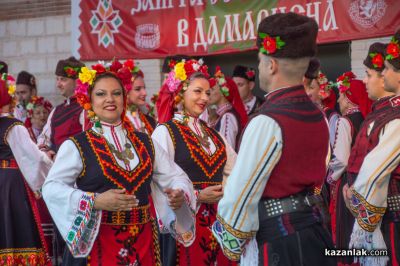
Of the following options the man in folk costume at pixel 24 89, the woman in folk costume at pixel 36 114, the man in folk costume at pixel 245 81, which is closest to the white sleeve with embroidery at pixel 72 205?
the man in folk costume at pixel 245 81

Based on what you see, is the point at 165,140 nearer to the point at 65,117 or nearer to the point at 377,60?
the point at 377,60

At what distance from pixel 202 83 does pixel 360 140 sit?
48.9 inches

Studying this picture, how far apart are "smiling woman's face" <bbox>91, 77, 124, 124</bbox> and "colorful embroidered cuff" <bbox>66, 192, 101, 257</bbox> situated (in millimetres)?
567

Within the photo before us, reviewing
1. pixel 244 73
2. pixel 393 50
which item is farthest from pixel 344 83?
pixel 393 50

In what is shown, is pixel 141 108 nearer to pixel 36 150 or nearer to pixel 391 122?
pixel 36 150

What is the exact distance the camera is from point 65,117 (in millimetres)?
7973

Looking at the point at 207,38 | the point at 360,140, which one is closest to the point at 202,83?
the point at 360,140

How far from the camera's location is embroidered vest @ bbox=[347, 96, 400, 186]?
4531mm

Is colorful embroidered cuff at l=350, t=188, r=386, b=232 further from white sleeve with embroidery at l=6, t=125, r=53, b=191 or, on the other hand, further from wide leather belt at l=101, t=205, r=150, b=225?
white sleeve with embroidery at l=6, t=125, r=53, b=191

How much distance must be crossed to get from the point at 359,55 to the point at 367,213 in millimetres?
3955

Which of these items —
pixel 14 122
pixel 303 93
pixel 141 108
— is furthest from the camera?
pixel 141 108

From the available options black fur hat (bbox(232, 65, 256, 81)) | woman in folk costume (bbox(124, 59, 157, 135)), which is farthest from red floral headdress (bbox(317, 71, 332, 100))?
woman in folk costume (bbox(124, 59, 157, 135))

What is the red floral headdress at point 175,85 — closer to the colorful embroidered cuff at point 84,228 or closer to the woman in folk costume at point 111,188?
the woman in folk costume at point 111,188

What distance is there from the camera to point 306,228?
3264 mm
